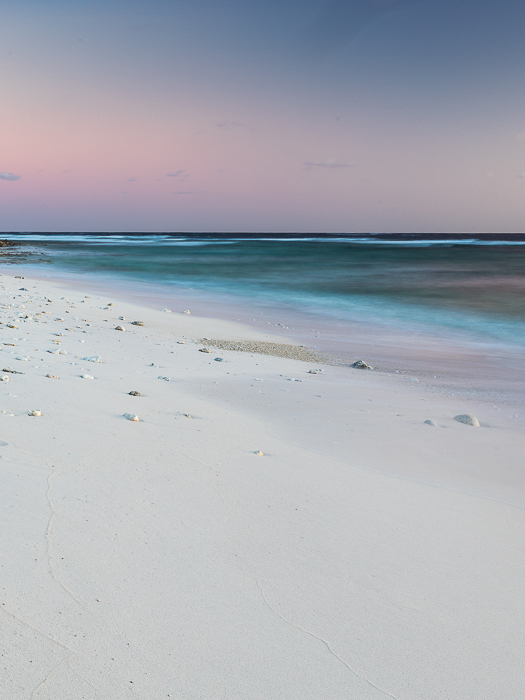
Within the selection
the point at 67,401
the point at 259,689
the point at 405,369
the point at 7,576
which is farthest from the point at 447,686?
the point at 405,369

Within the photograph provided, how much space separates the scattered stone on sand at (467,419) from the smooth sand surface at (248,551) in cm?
20

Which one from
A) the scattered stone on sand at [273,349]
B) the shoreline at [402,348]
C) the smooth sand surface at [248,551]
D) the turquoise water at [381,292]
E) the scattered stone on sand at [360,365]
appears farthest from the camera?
the turquoise water at [381,292]

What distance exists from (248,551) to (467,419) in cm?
376

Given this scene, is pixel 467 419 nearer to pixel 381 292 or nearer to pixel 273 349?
pixel 273 349

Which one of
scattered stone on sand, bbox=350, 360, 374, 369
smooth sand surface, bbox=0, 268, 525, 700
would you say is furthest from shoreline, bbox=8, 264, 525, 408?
smooth sand surface, bbox=0, 268, 525, 700

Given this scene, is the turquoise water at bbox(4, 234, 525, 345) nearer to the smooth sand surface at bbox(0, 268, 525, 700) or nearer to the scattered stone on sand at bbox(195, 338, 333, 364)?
the scattered stone on sand at bbox(195, 338, 333, 364)

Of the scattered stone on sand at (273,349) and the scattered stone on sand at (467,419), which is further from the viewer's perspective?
the scattered stone on sand at (273,349)

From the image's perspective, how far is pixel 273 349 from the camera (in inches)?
359

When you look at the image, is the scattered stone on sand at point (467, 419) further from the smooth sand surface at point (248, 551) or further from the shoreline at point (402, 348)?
the shoreline at point (402, 348)

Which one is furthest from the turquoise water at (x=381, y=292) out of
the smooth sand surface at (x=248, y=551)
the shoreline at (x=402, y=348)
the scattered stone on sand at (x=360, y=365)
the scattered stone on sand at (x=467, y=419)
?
the smooth sand surface at (x=248, y=551)

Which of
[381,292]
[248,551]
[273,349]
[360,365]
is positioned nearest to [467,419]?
[360,365]

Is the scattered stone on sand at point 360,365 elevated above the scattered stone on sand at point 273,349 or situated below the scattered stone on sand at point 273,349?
below

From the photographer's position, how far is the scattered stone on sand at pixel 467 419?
552 cm

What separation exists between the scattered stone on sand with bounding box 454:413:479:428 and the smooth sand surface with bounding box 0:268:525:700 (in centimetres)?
20
